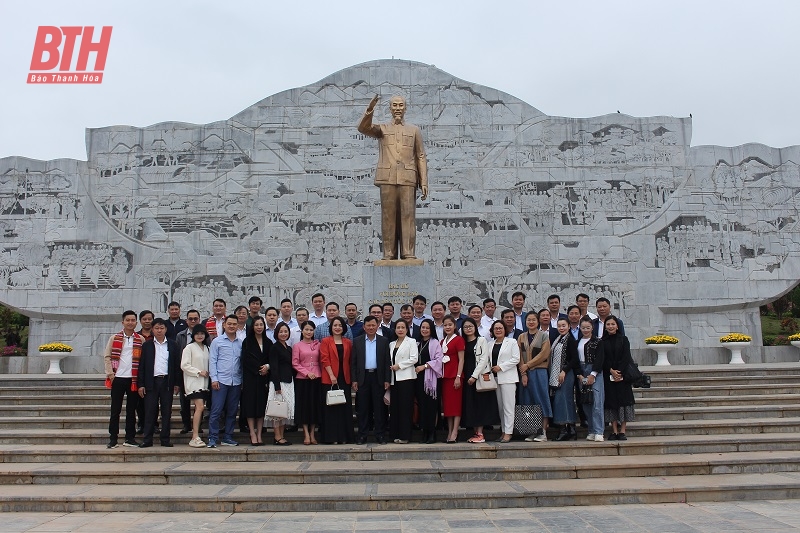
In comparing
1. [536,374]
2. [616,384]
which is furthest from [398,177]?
[616,384]

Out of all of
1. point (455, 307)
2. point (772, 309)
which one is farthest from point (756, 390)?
point (772, 309)

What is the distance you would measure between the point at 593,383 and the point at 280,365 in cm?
293

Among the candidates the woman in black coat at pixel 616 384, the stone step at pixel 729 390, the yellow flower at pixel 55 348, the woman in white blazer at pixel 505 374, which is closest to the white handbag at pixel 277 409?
the woman in white blazer at pixel 505 374

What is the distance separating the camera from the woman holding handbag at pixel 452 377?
19.7ft

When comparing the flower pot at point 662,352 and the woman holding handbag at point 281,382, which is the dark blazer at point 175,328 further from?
the flower pot at point 662,352

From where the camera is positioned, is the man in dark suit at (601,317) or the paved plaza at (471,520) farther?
the man in dark suit at (601,317)

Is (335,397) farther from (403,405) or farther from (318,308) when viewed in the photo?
(318,308)

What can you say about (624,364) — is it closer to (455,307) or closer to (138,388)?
(455,307)

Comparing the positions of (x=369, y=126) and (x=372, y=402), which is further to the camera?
(x=369, y=126)

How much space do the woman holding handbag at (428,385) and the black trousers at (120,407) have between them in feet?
8.77

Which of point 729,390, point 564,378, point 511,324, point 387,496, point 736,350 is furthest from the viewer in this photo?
point 736,350

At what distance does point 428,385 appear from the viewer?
6059mm

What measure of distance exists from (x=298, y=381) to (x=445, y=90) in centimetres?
931

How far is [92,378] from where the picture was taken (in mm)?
9266
